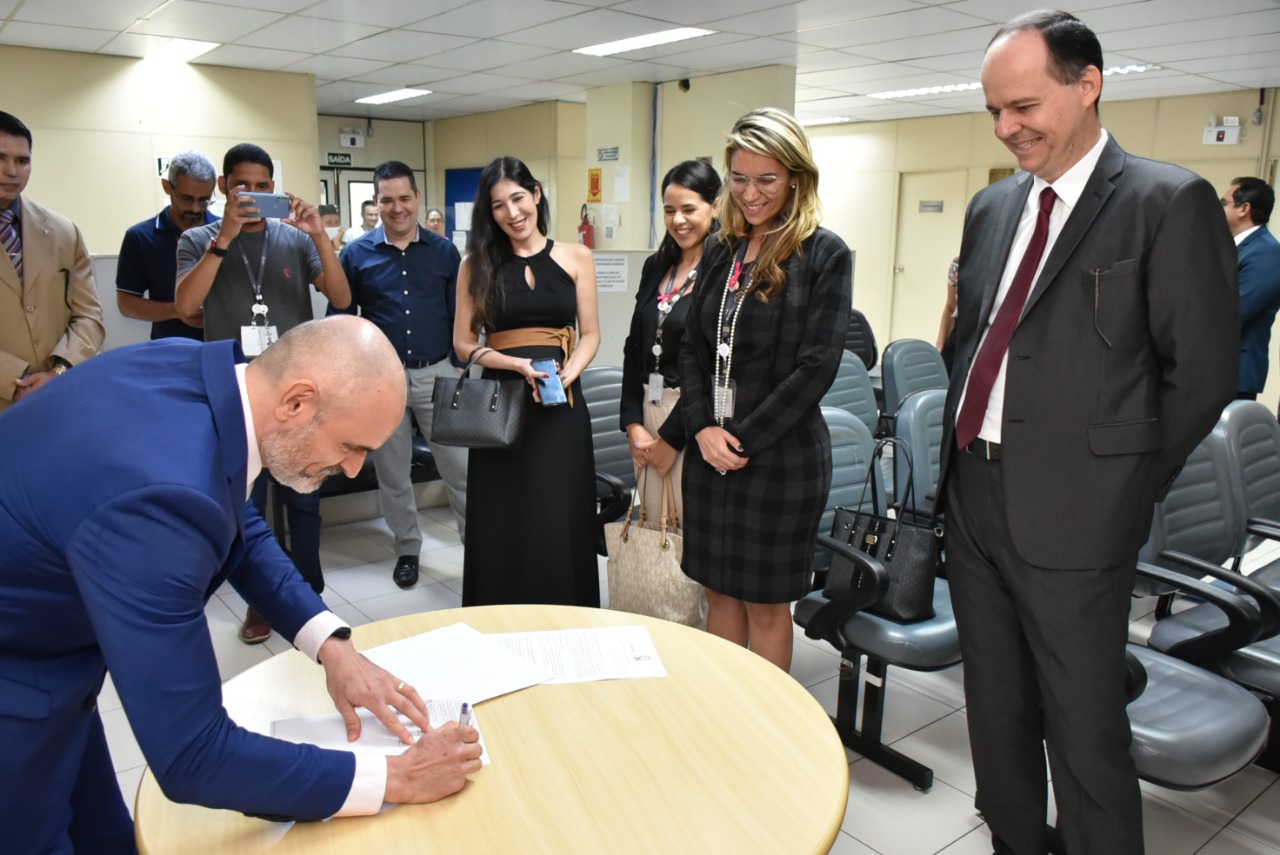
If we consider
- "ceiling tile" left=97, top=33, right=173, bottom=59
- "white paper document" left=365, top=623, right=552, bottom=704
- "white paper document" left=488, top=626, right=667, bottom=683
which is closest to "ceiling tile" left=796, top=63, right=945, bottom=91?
"ceiling tile" left=97, top=33, right=173, bottom=59

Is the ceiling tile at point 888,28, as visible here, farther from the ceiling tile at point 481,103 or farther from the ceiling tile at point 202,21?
the ceiling tile at point 481,103

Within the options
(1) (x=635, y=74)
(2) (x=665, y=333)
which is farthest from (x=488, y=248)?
(1) (x=635, y=74)

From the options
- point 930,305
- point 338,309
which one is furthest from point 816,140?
point 338,309

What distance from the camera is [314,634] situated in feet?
4.66

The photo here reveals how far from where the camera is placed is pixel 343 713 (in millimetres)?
1325

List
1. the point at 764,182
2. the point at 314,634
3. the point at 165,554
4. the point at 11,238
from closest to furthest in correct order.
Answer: the point at 165,554
the point at 314,634
the point at 764,182
the point at 11,238

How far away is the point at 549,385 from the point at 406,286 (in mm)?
1075

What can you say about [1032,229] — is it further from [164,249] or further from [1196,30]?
[1196,30]

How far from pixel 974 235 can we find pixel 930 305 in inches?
358

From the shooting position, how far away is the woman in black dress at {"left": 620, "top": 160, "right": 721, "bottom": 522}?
8.78 feet

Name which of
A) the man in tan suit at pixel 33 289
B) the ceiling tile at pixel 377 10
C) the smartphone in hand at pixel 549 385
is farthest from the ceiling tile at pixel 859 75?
the man in tan suit at pixel 33 289

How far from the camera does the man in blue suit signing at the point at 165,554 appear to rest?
99cm

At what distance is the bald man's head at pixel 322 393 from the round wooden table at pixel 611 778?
46 centimetres

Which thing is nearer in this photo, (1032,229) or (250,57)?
(1032,229)
